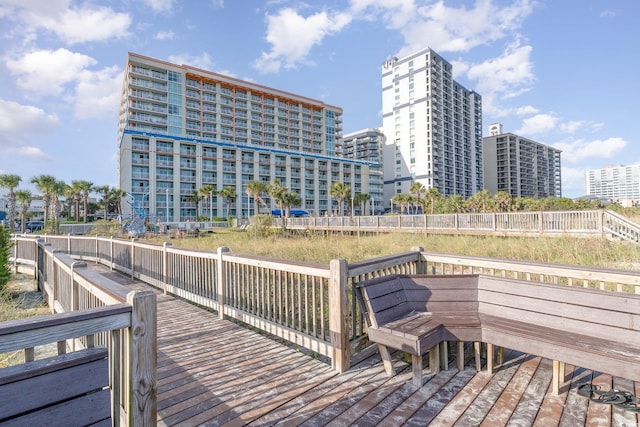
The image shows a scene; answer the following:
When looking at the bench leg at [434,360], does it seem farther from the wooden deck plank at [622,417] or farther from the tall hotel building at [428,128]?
the tall hotel building at [428,128]

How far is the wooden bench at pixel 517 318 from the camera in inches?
102

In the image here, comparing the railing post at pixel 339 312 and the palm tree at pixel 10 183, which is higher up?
the palm tree at pixel 10 183

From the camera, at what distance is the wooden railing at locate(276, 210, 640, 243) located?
11.8 m

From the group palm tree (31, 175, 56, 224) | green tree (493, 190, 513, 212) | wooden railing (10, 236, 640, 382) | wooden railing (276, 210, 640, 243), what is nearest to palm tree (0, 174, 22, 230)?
palm tree (31, 175, 56, 224)

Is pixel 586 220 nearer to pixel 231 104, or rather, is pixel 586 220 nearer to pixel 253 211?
pixel 253 211

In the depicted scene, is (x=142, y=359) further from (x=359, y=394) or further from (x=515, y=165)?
(x=515, y=165)

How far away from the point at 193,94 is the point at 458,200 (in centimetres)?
5672

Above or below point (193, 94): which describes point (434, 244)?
below

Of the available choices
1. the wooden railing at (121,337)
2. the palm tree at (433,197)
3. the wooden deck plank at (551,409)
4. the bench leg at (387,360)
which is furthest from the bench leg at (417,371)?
the palm tree at (433,197)

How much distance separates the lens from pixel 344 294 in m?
3.41

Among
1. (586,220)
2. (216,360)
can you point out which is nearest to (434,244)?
(586,220)

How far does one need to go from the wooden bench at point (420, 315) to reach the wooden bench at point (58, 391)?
2308mm

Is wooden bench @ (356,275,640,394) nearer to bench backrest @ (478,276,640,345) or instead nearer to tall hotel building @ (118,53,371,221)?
bench backrest @ (478,276,640,345)

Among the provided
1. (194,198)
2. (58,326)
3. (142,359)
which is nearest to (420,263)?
(142,359)
